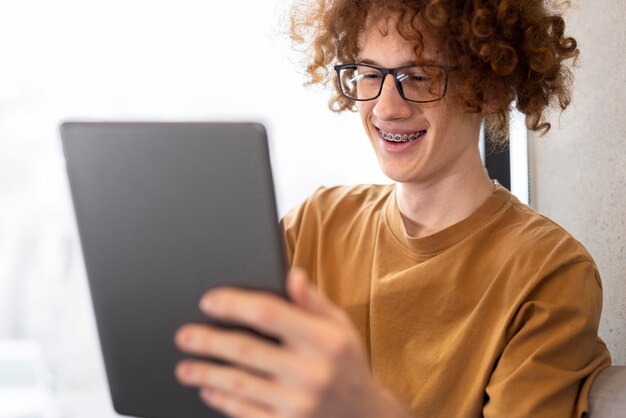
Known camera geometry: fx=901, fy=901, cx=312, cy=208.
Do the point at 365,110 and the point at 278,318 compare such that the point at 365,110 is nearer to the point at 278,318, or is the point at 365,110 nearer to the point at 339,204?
the point at 339,204

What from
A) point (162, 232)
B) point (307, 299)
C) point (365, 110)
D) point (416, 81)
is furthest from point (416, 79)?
point (307, 299)

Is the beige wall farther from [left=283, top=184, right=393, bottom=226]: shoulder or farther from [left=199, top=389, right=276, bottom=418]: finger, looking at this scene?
[left=199, top=389, right=276, bottom=418]: finger

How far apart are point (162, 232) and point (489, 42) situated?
2.57 feet

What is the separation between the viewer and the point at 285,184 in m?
2.26

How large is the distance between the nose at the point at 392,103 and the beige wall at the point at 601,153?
21.0 inches

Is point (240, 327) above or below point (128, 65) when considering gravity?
below

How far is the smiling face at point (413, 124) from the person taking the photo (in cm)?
153

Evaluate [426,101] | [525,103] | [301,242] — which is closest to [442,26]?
[426,101]

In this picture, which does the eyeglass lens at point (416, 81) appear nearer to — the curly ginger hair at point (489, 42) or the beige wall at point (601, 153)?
the curly ginger hair at point (489, 42)

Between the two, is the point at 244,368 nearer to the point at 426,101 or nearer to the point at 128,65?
the point at 426,101

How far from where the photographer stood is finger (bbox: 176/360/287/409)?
0.77 meters

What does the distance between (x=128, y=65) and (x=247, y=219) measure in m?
1.20

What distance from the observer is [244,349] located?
0.77m

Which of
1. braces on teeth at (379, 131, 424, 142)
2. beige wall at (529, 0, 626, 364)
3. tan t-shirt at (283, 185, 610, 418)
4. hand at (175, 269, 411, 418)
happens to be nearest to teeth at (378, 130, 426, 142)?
braces on teeth at (379, 131, 424, 142)
